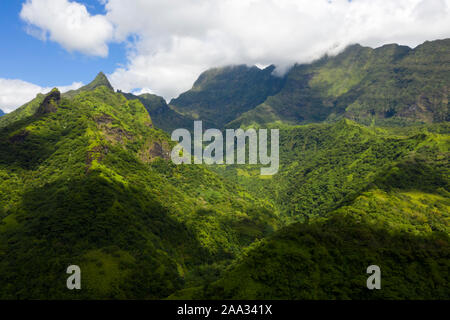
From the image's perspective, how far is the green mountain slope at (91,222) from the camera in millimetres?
97562

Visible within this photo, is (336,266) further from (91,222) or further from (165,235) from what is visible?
(91,222)

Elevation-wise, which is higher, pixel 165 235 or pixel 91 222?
pixel 91 222

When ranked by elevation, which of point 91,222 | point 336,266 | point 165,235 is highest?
point 91,222

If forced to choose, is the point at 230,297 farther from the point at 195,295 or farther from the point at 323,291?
the point at 323,291

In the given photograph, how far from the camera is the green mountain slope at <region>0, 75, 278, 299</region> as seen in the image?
9756 cm

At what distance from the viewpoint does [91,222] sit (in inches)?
4564

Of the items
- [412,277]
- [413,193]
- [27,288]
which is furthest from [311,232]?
[413,193]

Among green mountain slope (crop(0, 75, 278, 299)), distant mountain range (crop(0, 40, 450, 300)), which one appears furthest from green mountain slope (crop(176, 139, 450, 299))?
green mountain slope (crop(0, 75, 278, 299))

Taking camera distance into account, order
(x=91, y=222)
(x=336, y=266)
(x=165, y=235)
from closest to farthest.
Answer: (x=336, y=266) → (x=91, y=222) → (x=165, y=235)

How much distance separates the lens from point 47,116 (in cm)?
18862

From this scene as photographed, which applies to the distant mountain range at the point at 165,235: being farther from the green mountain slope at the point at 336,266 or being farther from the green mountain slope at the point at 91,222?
the green mountain slope at the point at 91,222

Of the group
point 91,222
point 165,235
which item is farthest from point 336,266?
point 91,222
